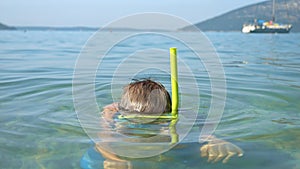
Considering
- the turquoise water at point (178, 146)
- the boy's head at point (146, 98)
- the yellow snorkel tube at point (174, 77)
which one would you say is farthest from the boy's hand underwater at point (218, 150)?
the boy's head at point (146, 98)

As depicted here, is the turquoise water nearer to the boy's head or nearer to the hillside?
the boy's head

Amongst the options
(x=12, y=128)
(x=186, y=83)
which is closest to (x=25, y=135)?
(x=12, y=128)

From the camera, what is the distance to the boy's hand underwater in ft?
10.6

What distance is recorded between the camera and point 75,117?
4883 mm

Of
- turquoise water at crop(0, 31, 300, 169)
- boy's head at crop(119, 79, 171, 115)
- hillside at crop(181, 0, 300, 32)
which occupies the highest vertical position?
hillside at crop(181, 0, 300, 32)

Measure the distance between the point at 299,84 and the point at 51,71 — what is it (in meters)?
5.78

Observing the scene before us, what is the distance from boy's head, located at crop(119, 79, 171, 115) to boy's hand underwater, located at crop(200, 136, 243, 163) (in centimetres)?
53

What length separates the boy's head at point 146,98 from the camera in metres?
3.37

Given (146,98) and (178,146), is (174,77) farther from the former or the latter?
(178,146)

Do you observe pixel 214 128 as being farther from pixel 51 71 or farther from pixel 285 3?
pixel 285 3

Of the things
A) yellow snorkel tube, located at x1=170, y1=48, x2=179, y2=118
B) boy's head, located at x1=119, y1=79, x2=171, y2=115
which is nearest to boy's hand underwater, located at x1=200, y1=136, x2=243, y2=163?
yellow snorkel tube, located at x1=170, y1=48, x2=179, y2=118

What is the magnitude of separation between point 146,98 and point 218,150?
796 millimetres

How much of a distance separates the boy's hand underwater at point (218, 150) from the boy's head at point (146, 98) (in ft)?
1.73

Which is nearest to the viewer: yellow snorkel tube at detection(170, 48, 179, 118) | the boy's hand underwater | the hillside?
yellow snorkel tube at detection(170, 48, 179, 118)
